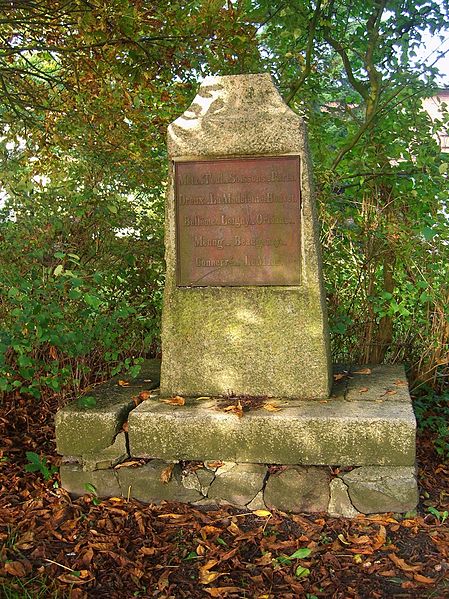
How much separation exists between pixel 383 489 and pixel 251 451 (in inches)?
27.1

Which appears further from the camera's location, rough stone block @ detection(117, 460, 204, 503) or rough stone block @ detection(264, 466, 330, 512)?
rough stone block @ detection(117, 460, 204, 503)

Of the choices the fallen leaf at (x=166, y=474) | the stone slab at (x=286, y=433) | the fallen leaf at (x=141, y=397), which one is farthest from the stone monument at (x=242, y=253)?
the fallen leaf at (x=166, y=474)

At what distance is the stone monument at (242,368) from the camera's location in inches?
126

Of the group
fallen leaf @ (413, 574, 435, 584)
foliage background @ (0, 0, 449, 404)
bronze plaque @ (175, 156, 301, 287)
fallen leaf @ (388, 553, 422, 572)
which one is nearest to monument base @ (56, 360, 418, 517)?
fallen leaf @ (388, 553, 422, 572)

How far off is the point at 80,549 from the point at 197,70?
398cm

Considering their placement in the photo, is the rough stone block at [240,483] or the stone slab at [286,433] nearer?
the stone slab at [286,433]

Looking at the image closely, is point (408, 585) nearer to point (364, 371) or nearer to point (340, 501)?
point (340, 501)

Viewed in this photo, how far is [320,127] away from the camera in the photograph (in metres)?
5.64

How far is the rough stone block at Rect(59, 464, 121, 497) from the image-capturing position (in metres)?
3.44

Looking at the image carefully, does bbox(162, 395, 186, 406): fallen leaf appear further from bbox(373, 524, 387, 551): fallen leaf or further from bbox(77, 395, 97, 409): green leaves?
bbox(373, 524, 387, 551): fallen leaf

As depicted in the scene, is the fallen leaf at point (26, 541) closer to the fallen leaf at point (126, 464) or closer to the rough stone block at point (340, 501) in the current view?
the fallen leaf at point (126, 464)

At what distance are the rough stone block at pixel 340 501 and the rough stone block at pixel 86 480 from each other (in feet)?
3.78

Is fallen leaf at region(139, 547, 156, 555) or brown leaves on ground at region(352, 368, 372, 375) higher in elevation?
brown leaves on ground at region(352, 368, 372, 375)

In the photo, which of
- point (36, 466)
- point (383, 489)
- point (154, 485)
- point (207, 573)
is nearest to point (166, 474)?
point (154, 485)
